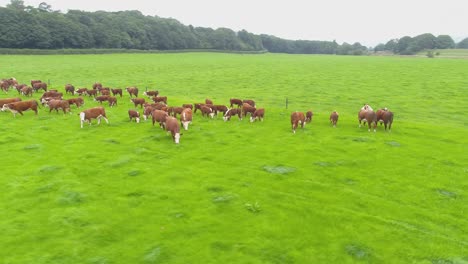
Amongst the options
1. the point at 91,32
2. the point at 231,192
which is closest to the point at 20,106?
the point at 231,192

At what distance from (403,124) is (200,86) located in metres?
26.4

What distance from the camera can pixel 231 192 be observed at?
1368 cm

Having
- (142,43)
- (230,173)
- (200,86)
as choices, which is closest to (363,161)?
(230,173)

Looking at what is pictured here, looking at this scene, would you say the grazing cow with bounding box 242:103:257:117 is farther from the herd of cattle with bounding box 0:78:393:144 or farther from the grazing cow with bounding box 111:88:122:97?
the grazing cow with bounding box 111:88:122:97

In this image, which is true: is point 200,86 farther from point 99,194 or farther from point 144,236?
point 144,236

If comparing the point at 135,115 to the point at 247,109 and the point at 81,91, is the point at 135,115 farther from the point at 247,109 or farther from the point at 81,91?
the point at 81,91

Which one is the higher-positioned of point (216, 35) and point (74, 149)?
point (216, 35)

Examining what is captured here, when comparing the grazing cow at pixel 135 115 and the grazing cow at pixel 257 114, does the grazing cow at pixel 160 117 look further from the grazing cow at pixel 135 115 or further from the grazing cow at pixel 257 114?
the grazing cow at pixel 257 114

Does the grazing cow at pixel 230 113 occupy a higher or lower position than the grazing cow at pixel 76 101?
lower

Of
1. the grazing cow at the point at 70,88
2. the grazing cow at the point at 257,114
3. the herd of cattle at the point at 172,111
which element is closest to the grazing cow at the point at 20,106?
the herd of cattle at the point at 172,111

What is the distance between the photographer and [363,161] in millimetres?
17469

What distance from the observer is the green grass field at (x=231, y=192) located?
10336 millimetres

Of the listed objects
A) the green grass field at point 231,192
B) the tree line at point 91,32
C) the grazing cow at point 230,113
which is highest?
the tree line at point 91,32

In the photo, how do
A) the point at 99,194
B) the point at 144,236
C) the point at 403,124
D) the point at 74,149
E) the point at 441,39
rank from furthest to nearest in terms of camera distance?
the point at 441,39, the point at 403,124, the point at 74,149, the point at 99,194, the point at 144,236
